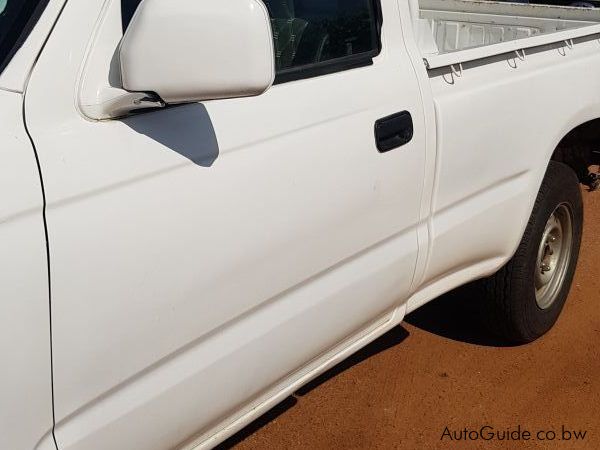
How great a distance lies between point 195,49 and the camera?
150 centimetres

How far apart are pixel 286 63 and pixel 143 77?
684 mm

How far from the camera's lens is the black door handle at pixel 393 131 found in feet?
7.41

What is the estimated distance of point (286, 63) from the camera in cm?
211

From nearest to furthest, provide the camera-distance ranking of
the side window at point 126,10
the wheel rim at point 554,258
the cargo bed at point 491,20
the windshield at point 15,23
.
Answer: the windshield at point 15,23 → the side window at point 126,10 → the wheel rim at point 554,258 → the cargo bed at point 491,20

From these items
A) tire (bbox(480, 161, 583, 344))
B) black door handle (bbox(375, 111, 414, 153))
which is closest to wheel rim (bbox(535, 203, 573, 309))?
tire (bbox(480, 161, 583, 344))

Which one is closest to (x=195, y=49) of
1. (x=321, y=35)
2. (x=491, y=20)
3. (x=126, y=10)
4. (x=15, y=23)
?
(x=126, y=10)

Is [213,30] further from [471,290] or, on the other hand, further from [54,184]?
[471,290]

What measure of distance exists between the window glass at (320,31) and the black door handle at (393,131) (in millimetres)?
218

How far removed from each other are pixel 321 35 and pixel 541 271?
1892mm

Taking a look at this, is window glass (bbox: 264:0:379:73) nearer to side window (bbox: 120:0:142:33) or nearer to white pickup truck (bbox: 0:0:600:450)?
white pickup truck (bbox: 0:0:600:450)

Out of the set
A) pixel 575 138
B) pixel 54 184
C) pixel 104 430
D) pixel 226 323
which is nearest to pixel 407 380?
pixel 575 138

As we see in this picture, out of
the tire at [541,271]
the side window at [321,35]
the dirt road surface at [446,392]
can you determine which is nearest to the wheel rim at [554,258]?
the tire at [541,271]

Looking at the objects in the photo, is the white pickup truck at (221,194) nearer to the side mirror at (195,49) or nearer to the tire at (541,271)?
the side mirror at (195,49)

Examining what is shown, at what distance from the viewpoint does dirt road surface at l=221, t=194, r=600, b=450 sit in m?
3.01
